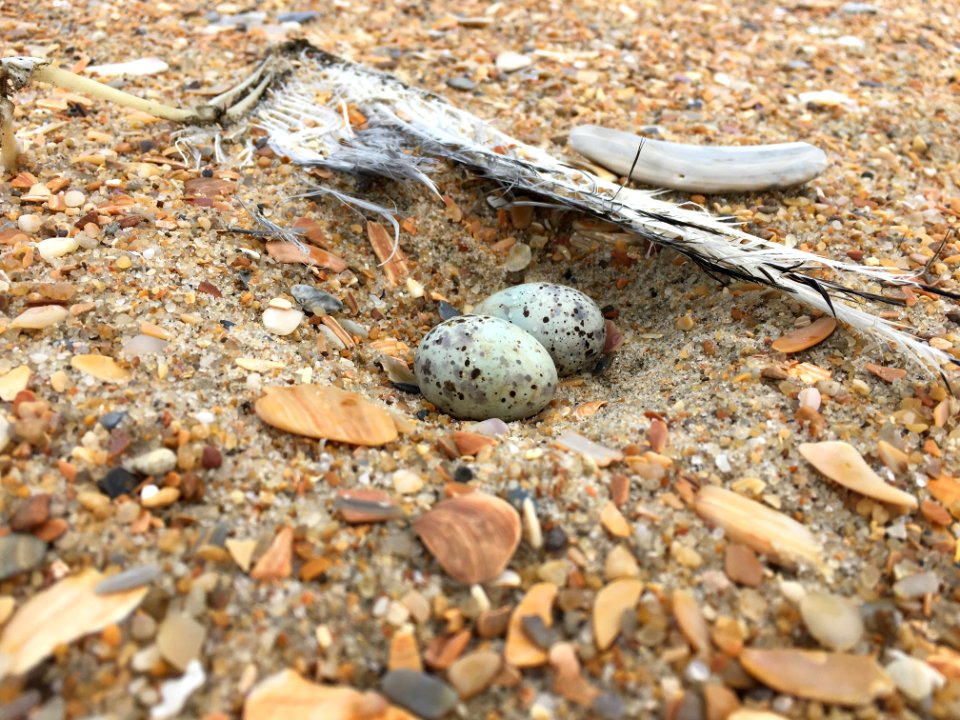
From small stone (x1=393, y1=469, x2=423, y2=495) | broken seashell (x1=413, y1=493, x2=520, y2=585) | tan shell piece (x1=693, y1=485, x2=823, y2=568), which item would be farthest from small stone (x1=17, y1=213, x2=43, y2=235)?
tan shell piece (x1=693, y1=485, x2=823, y2=568)

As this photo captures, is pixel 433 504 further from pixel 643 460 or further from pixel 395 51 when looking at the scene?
pixel 395 51

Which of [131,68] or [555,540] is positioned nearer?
[555,540]

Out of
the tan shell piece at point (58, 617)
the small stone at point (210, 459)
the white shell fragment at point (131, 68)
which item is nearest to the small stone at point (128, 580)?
the tan shell piece at point (58, 617)

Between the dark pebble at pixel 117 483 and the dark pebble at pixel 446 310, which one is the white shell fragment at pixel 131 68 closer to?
the dark pebble at pixel 446 310

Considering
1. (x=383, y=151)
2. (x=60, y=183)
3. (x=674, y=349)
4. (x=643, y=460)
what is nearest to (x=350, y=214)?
(x=383, y=151)

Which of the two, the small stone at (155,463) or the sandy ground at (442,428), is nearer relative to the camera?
the sandy ground at (442,428)

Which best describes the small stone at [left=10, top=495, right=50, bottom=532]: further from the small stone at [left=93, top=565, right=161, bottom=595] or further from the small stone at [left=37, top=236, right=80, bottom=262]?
the small stone at [left=37, top=236, right=80, bottom=262]

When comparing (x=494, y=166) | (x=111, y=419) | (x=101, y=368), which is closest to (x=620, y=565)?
(x=111, y=419)

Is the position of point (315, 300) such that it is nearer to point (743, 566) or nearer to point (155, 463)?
point (155, 463)
